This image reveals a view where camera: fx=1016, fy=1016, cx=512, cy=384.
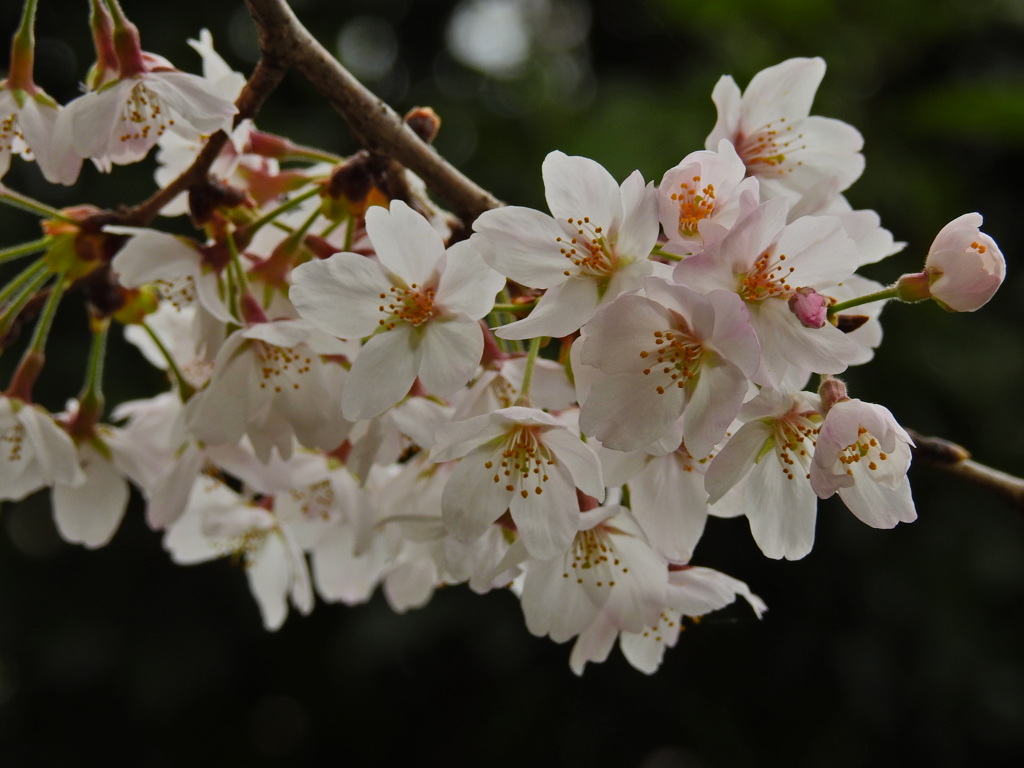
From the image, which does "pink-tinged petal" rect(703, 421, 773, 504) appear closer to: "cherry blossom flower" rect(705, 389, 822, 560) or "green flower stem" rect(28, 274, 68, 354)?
"cherry blossom flower" rect(705, 389, 822, 560)

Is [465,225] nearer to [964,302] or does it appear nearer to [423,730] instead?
[964,302]

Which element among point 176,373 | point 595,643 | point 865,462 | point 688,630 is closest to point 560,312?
point 865,462

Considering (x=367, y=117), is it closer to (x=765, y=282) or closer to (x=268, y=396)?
(x=268, y=396)

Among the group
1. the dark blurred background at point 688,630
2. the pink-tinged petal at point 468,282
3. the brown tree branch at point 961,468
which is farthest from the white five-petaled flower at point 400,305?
the dark blurred background at point 688,630

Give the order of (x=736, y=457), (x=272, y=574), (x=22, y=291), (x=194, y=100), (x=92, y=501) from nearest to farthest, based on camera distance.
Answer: (x=736, y=457), (x=194, y=100), (x=22, y=291), (x=92, y=501), (x=272, y=574)

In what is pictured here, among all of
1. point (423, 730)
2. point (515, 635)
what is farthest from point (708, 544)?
point (423, 730)

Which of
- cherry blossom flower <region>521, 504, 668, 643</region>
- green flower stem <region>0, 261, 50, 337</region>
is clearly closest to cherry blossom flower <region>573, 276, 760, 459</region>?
cherry blossom flower <region>521, 504, 668, 643</region>

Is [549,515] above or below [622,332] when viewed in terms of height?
below
